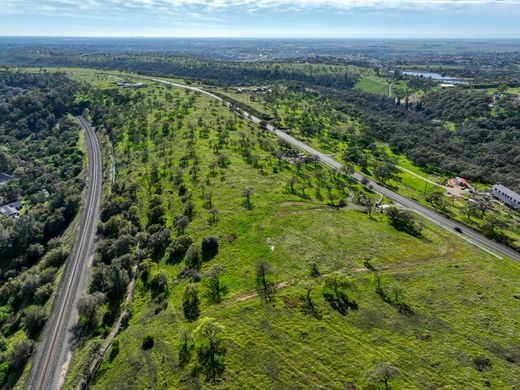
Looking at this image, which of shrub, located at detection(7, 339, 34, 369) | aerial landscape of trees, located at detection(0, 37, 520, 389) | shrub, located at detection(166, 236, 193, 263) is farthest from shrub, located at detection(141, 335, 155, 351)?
shrub, located at detection(7, 339, 34, 369)

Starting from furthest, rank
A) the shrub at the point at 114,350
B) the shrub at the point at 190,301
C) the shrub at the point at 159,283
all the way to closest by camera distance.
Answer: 1. the shrub at the point at 159,283
2. the shrub at the point at 190,301
3. the shrub at the point at 114,350

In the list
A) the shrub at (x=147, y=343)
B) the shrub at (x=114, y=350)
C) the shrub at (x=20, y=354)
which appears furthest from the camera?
the shrub at (x=20, y=354)

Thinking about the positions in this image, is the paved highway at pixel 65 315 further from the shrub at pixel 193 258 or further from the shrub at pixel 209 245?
the shrub at pixel 209 245

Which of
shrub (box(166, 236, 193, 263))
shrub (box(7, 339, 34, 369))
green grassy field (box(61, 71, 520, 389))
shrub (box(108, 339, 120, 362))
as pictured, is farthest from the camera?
shrub (box(166, 236, 193, 263))

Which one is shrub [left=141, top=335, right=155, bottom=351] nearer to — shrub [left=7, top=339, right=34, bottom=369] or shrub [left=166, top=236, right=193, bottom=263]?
shrub [left=166, top=236, right=193, bottom=263]

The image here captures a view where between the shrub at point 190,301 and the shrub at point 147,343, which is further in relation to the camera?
the shrub at point 190,301

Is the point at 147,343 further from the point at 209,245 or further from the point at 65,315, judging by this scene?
the point at 209,245

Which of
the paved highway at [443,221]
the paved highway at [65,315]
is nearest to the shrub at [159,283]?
the paved highway at [65,315]
